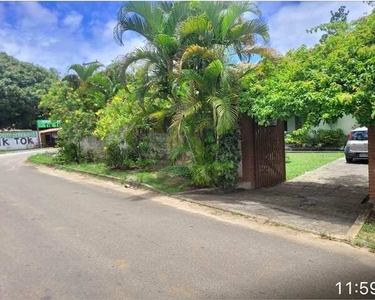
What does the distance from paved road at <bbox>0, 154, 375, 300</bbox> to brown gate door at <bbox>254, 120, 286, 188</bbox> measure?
10.9ft

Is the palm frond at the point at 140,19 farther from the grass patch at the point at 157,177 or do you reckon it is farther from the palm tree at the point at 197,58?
the grass patch at the point at 157,177

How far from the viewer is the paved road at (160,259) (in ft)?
12.3

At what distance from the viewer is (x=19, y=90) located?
38.3 meters

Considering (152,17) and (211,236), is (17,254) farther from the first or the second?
(152,17)

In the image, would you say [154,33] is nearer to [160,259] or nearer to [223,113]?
[223,113]

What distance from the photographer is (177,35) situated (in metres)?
9.44

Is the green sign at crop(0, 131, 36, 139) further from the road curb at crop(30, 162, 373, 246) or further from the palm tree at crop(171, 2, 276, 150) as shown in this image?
the palm tree at crop(171, 2, 276, 150)

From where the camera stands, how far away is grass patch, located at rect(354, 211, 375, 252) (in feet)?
16.2

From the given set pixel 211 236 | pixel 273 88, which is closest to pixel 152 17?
pixel 273 88

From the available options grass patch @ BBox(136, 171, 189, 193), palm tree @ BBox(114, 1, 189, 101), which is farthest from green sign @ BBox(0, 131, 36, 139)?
palm tree @ BBox(114, 1, 189, 101)

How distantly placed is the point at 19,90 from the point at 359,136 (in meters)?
36.9

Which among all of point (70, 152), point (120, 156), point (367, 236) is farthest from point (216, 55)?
point (70, 152)

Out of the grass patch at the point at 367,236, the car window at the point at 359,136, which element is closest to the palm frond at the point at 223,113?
the grass patch at the point at 367,236

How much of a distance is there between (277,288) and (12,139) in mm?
42668
